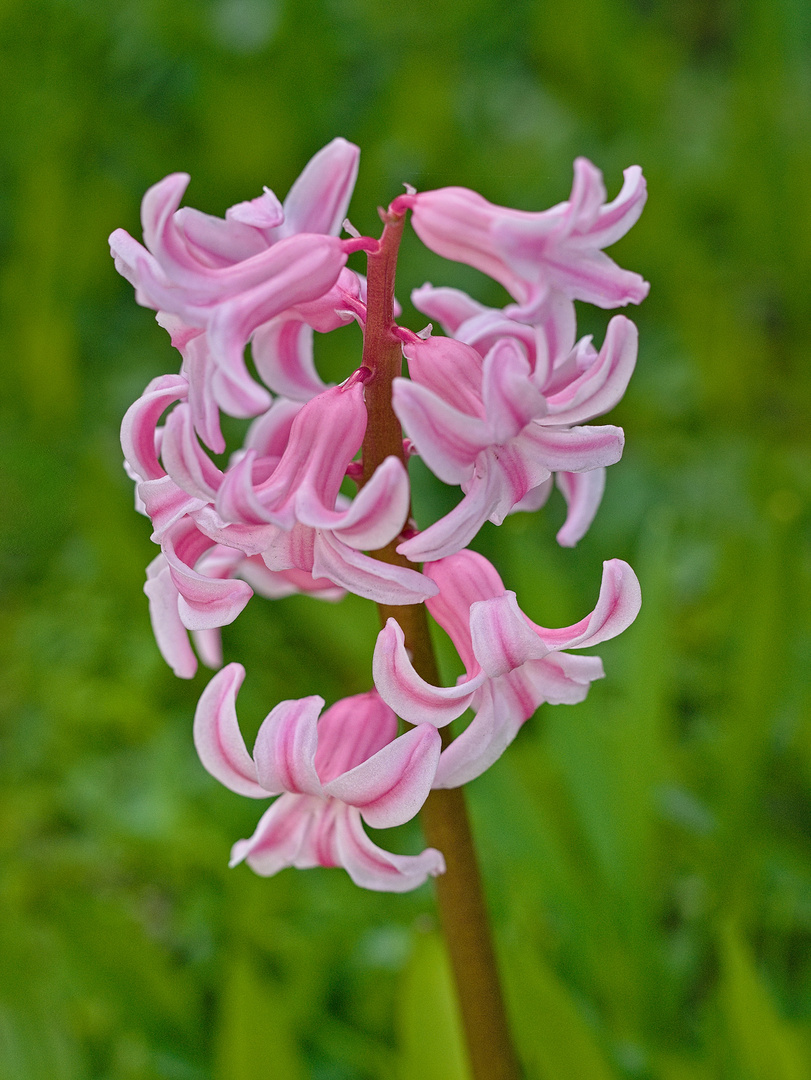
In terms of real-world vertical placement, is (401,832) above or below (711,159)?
below

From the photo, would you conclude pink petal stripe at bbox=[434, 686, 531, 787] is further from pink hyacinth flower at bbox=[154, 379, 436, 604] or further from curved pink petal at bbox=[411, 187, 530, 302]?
curved pink petal at bbox=[411, 187, 530, 302]

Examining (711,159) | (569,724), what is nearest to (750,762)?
(569,724)

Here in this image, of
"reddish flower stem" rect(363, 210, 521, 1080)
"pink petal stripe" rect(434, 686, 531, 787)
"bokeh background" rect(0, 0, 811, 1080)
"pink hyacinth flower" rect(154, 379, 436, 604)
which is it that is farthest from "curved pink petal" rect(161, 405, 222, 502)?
"bokeh background" rect(0, 0, 811, 1080)

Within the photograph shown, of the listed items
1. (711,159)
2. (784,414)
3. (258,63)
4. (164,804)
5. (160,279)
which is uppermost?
(258,63)

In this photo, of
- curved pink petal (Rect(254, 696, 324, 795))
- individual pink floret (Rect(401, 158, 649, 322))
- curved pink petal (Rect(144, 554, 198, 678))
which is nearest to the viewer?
individual pink floret (Rect(401, 158, 649, 322))

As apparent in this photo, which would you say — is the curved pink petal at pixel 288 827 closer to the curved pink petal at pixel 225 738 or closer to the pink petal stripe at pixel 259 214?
the curved pink petal at pixel 225 738


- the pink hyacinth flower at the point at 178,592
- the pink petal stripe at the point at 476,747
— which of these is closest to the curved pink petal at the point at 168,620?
the pink hyacinth flower at the point at 178,592

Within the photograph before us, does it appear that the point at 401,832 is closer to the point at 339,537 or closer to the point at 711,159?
the point at 339,537

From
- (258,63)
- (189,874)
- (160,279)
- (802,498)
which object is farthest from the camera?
(258,63)
